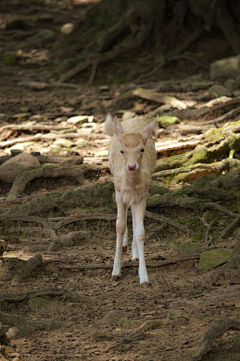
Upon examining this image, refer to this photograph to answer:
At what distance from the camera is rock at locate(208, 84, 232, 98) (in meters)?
13.6

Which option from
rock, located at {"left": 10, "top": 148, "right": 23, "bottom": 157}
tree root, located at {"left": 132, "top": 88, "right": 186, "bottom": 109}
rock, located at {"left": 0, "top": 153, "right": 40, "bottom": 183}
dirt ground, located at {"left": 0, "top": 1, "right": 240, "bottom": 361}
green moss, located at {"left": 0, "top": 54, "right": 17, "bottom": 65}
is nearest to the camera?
dirt ground, located at {"left": 0, "top": 1, "right": 240, "bottom": 361}

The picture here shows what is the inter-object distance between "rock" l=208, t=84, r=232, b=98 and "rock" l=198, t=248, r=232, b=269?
944 centimetres

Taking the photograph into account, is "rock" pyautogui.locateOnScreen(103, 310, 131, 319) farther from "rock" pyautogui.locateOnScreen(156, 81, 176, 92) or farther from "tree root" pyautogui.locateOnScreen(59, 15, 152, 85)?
"tree root" pyautogui.locateOnScreen(59, 15, 152, 85)

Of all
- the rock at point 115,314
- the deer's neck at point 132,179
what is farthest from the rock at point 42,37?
the rock at point 115,314

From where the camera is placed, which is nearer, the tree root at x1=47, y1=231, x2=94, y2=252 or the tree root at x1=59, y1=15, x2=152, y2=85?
the tree root at x1=47, y1=231, x2=94, y2=252

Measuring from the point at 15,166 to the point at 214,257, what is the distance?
17.5ft

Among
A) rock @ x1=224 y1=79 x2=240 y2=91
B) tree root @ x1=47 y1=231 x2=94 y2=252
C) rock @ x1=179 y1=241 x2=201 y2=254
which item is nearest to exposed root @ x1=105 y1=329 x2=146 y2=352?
rock @ x1=179 y1=241 x2=201 y2=254

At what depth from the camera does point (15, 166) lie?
28.6ft

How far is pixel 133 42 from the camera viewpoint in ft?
57.9

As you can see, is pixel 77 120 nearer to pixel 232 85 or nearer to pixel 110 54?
pixel 110 54

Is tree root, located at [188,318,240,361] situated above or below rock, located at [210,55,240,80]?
above

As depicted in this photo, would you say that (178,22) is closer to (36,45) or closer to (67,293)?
(36,45)

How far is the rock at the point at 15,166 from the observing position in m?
8.62

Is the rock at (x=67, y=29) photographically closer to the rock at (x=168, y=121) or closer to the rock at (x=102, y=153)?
the rock at (x=168, y=121)
